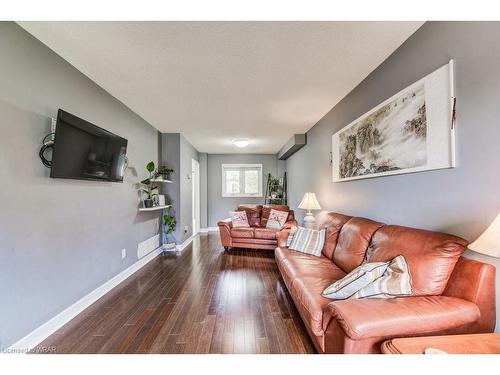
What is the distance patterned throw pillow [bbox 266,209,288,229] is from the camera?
4598mm

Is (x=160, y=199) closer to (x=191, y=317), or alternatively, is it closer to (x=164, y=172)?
(x=164, y=172)

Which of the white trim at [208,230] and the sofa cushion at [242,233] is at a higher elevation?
the sofa cushion at [242,233]

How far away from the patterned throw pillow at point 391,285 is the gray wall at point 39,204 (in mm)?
2462

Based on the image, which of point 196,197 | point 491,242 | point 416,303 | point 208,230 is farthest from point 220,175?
point 491,242

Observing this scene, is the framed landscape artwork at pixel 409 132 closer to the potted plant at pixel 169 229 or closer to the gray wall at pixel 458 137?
the gray wall at pixel 458 137

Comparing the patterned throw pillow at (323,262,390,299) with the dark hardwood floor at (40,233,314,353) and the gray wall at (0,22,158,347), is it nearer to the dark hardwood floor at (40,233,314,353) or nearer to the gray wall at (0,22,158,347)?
the dark hardwood floor at (40,233,314,353)

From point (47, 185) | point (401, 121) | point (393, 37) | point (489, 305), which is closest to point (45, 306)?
point (47, 185)

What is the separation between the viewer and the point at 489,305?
120 cm

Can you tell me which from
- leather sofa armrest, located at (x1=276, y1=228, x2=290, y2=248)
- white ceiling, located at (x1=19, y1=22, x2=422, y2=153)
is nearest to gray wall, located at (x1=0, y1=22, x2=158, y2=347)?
white ceiling, located at (x1=19, y1=22, x2=422, y2=153)

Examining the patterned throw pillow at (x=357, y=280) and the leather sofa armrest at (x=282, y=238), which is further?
the leather sofa armrest at (x=282, y=238)

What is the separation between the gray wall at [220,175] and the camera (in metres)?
7.06

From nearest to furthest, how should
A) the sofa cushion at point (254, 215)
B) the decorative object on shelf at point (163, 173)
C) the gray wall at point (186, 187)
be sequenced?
the decorative object on shelf at point (163, 173) → the gray wall at point (186, 187) → the sofa cushion at point (254, 215)

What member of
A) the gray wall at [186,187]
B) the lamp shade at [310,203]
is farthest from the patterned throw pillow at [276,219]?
the gray wall at [186,187]

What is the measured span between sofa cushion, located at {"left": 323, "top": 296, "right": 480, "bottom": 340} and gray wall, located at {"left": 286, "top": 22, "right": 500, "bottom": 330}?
10.9 inches
